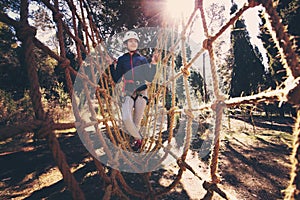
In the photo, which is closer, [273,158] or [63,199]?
[63,199]

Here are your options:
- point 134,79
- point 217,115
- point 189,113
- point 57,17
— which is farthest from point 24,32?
point 134,79

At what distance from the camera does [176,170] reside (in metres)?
2.52

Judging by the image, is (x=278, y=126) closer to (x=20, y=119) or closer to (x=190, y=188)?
(x=190, y=188)

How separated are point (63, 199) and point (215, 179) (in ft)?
5.69

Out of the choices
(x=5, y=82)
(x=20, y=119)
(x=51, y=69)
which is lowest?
(x=20, y=119)

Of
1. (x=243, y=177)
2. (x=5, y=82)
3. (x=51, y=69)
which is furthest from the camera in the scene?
(x=51, y=69)

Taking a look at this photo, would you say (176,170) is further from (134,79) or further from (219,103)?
(219,103)

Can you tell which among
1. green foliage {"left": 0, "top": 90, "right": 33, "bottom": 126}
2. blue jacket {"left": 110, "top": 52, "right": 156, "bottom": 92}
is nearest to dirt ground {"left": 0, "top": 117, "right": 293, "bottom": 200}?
green foliage {"left": 0, "top": 90, "right": 33, "bottom": 126}

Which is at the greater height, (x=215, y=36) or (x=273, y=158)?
(x=215, y=36)

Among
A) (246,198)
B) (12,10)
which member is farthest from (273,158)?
(12,10)

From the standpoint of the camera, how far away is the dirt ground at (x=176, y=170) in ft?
6.52

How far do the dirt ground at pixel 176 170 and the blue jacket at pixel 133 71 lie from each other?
74cm

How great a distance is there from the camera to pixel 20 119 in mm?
3682

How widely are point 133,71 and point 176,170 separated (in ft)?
5.04
